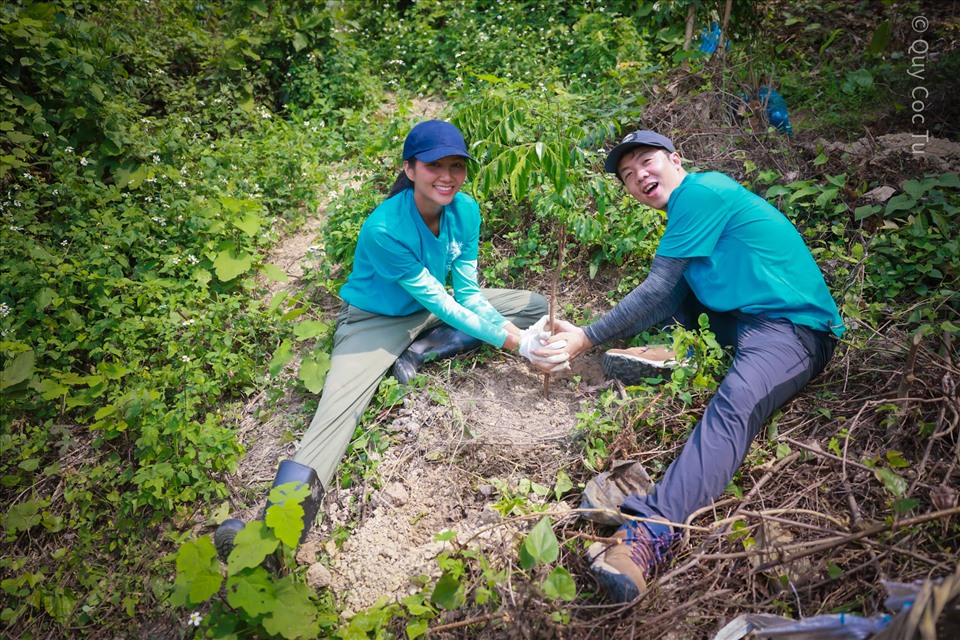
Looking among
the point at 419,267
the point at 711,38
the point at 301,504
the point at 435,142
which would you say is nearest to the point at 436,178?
the point at 435,142

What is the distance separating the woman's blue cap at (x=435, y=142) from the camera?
285 cm

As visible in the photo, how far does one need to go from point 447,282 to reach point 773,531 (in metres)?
2.23

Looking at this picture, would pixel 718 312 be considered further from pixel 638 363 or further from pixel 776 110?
pixel 776 110

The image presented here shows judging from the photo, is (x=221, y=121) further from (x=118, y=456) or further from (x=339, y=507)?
(x=339, y=507)

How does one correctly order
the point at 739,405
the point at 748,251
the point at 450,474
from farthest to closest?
the point at 450,474 → the point at 748,251 → the point at 739,405

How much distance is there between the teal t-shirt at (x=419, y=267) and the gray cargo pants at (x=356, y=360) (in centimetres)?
8

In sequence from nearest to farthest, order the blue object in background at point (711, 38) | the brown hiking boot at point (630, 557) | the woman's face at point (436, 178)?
the brown hiking boot at point (630, 557) < the woman's face at point (436, 178) < the blue object in background at point (711, 38)

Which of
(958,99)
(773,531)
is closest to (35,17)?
(773,531)

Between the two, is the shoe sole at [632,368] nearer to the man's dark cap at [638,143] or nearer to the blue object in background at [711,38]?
the man's dark cap at [638,143]

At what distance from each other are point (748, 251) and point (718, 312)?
0.38 metres

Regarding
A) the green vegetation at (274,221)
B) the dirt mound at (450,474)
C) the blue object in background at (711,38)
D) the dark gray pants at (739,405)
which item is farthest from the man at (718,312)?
the blue object in background at (711,38)

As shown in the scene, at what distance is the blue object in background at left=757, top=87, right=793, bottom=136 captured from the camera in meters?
4.11

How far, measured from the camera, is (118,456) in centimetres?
307

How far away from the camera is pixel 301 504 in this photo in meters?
2.58
